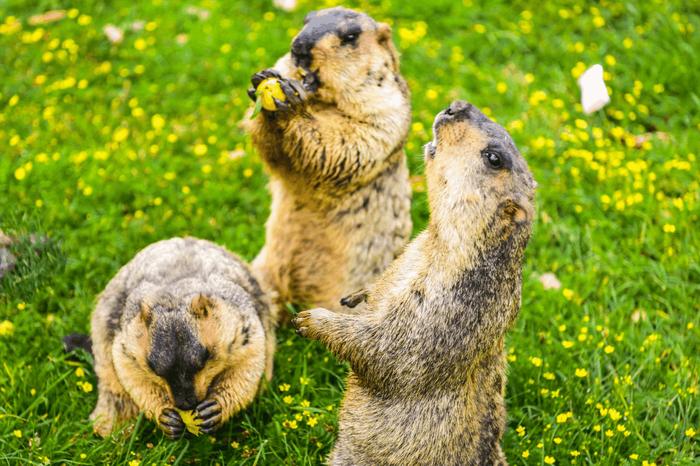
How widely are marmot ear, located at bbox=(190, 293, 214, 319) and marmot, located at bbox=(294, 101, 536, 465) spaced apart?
539 mm

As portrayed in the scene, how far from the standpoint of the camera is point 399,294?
424 centimetres

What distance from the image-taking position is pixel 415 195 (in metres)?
7.00

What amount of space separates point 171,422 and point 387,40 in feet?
9.23

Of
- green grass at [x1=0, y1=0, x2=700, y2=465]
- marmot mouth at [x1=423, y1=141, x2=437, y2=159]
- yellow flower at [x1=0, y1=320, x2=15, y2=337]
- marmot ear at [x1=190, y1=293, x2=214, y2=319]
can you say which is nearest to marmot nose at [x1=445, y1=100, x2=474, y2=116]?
marmot mouth at [x1=423, y1=141, x2=437, y2=159]

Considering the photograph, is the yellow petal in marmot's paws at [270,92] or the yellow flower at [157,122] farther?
the yellow flower at [157,122]

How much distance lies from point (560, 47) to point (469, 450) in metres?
5.06

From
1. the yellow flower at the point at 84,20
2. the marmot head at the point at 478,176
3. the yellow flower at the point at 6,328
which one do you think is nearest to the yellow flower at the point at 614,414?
the marmot head at the point at 478,176

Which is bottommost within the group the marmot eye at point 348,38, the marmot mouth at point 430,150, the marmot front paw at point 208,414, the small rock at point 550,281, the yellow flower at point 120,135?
the small rock at point 550,281

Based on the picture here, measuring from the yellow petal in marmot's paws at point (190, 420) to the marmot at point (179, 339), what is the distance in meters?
0.03

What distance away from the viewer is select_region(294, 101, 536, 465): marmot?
4078 mm

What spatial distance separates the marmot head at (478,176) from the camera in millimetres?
4047

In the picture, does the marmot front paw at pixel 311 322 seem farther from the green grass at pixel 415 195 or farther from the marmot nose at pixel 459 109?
the marmot nose at pixel 459 109

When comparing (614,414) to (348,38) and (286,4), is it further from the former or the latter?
(286,4)

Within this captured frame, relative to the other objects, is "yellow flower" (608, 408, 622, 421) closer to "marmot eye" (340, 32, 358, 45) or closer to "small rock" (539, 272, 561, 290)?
"small rock" (539, 272, 561, 290)
